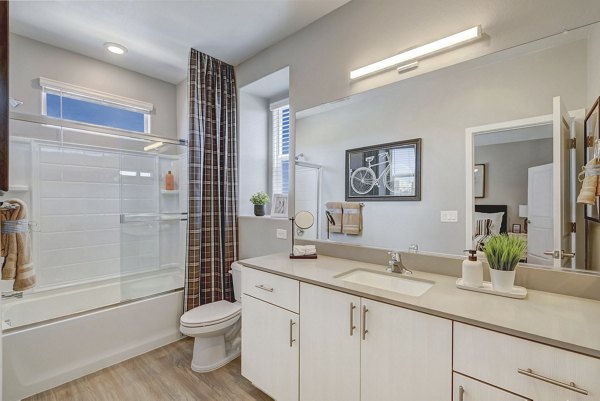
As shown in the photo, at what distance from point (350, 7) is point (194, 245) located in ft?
7.62

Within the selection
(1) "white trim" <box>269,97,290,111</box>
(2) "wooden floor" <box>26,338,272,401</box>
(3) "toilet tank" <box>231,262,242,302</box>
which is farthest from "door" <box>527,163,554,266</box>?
(1) "white trim" <box>269,97,290,111</box>

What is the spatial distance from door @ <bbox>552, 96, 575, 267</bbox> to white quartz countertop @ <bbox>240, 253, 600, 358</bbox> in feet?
0.66

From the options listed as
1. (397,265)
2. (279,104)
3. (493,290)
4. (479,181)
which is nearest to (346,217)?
(397,265)

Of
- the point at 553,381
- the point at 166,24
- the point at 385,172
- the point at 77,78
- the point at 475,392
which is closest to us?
the point at 553,381

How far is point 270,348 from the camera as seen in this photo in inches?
65.0

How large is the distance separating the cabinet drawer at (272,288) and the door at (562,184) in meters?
1.25

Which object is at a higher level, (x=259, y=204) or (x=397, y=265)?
(x=259, y=204)

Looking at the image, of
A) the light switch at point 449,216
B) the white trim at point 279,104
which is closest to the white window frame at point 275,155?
the white trim at point 279,104

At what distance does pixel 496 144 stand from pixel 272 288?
144 cm

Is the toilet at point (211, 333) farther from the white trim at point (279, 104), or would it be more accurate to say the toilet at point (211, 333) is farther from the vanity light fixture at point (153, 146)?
the white trim at point (279, 104)

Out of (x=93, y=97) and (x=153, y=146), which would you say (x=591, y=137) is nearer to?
(x=153, y=146)

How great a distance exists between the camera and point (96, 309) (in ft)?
7.19

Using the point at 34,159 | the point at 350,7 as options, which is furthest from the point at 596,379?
the point at 34,159

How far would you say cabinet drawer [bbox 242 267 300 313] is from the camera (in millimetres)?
1533
